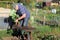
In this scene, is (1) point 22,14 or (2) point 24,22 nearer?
(1) point 22,14

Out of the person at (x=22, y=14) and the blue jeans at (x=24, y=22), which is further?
the blue jeans at (x=24, y=22)

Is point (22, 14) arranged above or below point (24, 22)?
above

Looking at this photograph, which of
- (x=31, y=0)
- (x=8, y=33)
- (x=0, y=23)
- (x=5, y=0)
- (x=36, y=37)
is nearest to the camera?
(x=36, y=37)

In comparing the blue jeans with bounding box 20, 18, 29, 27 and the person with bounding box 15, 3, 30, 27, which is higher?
the person with bounding box 15, 3, 30, 27

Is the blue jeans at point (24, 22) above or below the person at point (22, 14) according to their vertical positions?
below

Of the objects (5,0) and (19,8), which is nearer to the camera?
(19,8)

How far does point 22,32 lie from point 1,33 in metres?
1.23

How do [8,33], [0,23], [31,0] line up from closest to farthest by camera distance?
[8,33], [0,23], [31,0]

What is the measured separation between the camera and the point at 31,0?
22.3 metres

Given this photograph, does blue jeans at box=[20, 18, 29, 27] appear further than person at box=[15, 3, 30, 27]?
Yes

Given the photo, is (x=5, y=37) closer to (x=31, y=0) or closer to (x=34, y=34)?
(x=34, y=34)

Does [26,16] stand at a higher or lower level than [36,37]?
higher

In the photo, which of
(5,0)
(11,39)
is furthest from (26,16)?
(5,0)

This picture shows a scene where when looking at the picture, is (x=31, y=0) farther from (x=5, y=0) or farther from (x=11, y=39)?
(x=11, y=39)
